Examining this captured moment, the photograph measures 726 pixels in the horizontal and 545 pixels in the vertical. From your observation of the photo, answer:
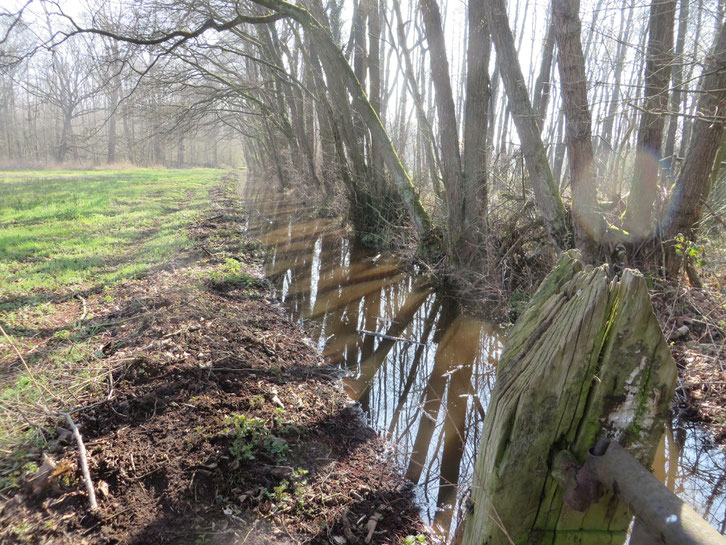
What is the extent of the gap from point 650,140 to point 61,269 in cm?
875

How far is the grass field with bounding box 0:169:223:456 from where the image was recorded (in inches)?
137

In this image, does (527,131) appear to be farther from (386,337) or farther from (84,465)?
(84,465)

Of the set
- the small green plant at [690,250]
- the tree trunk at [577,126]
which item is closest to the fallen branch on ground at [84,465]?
the small green plant at [690,250]

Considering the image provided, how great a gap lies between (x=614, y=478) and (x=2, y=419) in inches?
144

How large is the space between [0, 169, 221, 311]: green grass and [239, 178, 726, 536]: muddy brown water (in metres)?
2.59

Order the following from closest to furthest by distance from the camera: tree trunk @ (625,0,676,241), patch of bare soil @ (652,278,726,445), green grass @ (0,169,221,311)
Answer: patch of bare soil @ (652,278,726,445)
tree trunk @ (625,0,676,241)
green grass @ (0,169,221,311)

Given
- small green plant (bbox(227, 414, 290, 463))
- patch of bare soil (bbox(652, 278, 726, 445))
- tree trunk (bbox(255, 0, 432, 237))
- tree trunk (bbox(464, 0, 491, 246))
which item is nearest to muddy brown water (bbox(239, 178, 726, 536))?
patch of bare soil (bbox(652, 278, 726, 445))

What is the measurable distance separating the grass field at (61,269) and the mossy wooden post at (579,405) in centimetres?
309

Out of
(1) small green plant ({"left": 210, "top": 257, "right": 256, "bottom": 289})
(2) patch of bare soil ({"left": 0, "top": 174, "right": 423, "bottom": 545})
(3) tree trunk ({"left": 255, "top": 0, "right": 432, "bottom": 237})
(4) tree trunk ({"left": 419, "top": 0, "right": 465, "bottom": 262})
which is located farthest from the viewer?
(3) tree trunk ({"left": 255, "top": 0, "right": 432, "bottom": 237})

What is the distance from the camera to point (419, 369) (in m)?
5.22

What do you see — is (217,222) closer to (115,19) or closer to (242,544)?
(115,19)

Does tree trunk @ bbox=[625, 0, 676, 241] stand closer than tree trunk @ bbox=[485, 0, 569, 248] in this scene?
Yes

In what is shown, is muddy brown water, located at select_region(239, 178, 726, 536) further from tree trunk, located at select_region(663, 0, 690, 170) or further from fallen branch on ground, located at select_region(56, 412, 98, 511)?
tree trunk, located at select_region(663, 0, 690, 170)

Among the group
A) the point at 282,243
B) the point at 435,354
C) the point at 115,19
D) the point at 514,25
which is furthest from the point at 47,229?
the point at 514,25
